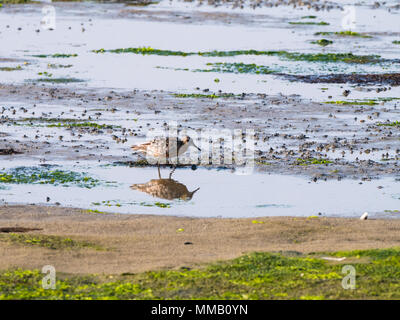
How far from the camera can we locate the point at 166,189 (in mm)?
14984

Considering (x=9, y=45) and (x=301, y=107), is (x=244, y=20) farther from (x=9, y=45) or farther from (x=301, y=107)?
(x=301, y=107)

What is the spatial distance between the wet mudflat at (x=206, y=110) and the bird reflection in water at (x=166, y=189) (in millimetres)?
35

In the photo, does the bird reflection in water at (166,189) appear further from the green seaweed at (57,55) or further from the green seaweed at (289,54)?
the green seaweed at (57,55)

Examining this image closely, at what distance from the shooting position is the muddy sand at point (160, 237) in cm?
1002

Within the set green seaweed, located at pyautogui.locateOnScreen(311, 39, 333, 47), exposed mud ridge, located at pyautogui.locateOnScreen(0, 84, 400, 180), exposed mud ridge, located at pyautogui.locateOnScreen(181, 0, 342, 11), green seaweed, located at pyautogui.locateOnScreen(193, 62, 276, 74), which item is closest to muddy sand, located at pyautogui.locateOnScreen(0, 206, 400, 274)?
exposed mud ridge, located at pyautogui.locateOnScreen(0, 84, 400, 180)

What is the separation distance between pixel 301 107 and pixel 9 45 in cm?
1658

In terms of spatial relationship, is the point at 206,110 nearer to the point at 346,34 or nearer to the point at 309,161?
the point at 309,161

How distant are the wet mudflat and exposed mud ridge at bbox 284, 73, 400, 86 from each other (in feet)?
0.21

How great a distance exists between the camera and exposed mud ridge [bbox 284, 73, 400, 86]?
26453mm

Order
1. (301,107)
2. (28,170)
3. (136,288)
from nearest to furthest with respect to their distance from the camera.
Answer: (136,288), (28,170), (301,107)

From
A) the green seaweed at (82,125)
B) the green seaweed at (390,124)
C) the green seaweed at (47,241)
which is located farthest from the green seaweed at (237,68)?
the green seaweed at (47,241)

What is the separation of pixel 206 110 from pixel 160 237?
1047 centimetres

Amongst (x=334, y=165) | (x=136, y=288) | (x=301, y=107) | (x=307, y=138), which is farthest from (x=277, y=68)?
(x=136, y=288)

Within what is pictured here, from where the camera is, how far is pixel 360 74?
28078 millimetres
